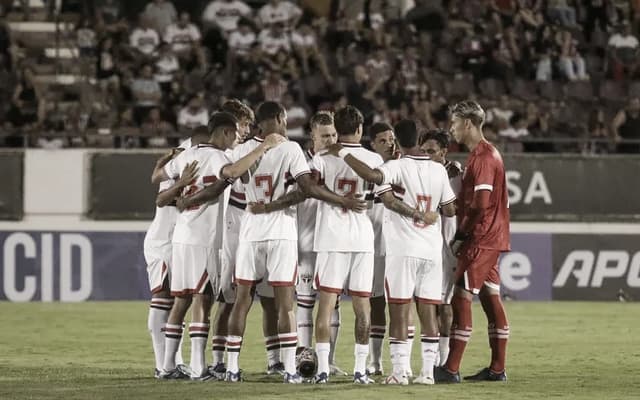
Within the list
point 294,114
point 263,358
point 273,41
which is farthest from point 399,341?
point 273,41

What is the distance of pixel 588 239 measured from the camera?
2192 centimetres

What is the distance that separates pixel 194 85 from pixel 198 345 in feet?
42.8

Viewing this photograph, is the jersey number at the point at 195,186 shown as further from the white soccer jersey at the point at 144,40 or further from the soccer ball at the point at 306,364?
the white soccer jersey at the point at 144,40

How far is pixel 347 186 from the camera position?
1141 centimetres

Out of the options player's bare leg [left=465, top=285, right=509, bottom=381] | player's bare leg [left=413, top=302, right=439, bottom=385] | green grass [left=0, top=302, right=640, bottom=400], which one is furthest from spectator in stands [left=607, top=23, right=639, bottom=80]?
player's bare leg [left=413, top=302, right=439, bottom=385]

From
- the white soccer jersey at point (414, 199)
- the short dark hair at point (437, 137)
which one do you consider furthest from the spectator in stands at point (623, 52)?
the white soccer jersey at point (414, 199)

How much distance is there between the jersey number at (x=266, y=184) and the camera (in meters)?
11.3

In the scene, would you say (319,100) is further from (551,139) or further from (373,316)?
(373,316)

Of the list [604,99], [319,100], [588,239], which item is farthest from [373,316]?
[604,99]

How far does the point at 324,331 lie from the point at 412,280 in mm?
871

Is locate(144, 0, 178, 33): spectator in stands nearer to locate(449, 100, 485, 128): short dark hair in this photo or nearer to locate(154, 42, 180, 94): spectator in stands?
locate(154, 42, 180, 94): spectator in stands

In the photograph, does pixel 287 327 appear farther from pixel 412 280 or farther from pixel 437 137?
pixel 437 137

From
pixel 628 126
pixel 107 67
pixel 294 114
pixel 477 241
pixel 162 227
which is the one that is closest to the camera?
pixel 477 241

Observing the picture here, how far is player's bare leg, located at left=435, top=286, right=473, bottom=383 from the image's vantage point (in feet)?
37.8
